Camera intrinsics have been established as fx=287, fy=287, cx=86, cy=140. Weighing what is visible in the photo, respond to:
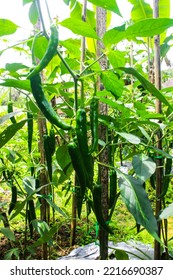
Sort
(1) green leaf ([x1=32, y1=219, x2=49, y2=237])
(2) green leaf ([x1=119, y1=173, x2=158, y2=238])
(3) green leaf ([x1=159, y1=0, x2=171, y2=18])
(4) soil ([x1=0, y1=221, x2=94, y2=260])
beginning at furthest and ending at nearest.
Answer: (4) soil ([x1=0, y1=221, x2=94, y2=260])
(3) green leaf ([x1=159, y1=0, x2=171, y2=18])
(1) green leaf ([x1=32, y1=219, x2=49, y2=237])
(2) green leaf ([x1=119, y1=173, x2=158, y2=238])

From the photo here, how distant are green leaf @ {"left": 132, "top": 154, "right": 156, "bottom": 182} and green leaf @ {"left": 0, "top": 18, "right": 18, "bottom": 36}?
423mm

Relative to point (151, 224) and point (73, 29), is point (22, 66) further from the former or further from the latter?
point (151, 224)

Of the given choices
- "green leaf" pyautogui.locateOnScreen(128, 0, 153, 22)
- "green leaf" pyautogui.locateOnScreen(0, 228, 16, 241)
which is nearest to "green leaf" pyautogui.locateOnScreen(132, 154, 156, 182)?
"green leaf" pyautogui.locateOnScreen(0, 228, 16, 241)

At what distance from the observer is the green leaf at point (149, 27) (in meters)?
0.52

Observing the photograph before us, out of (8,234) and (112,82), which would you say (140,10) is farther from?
(8,234)

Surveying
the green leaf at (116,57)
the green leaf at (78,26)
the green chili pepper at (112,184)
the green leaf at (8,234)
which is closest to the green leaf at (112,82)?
the green leaf at (116,57)

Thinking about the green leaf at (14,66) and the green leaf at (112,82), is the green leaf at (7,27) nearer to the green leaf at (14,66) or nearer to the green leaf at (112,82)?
the green leaf at (14,66)

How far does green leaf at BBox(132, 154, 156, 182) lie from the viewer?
70 cm

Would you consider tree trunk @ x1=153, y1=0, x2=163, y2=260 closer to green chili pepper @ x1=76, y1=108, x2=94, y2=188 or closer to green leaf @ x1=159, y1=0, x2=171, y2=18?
green chili pepper @ x1=76, y1=108, x2=94, y2=188

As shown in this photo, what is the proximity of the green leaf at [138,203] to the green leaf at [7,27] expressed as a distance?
0.41 m

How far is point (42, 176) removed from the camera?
1.16 m

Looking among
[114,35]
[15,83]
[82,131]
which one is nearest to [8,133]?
[15,83]
